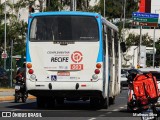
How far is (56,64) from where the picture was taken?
27.2 m

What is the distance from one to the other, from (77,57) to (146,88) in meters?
11.4

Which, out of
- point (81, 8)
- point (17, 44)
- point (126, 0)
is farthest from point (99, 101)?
point (126, 0)

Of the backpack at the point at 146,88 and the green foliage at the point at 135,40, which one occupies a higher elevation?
the backpack at the point at 146,88

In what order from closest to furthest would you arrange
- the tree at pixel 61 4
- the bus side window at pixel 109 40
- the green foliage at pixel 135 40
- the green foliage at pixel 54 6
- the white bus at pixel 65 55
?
1. the white bus at pixel 65 55
2. the bus side window at pixel 109 40
3. the green foliage at pixel 54 6
4. the tree at pixel 61 4
5. the green foliage at pixel 135 40

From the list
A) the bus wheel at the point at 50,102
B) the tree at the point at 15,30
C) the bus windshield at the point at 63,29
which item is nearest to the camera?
the bus windshield at the point at 63,29

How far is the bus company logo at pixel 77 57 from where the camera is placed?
1069 inches

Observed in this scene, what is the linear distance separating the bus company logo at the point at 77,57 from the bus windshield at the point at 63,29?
52 cm

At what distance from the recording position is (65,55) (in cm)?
2728

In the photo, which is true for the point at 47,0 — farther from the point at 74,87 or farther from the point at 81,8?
the point at 74,87

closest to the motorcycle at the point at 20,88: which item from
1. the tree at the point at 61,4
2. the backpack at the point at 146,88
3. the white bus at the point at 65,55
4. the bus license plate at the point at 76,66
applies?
the white bus at the point at 65,55

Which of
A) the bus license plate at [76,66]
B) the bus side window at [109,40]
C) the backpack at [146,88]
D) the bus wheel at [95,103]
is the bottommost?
the bus wheel at [95,103]

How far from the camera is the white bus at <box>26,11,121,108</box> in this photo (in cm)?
2712

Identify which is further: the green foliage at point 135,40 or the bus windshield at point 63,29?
the green foliage at point 135,40

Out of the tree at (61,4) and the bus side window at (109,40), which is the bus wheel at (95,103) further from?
the tree at (61,4)
